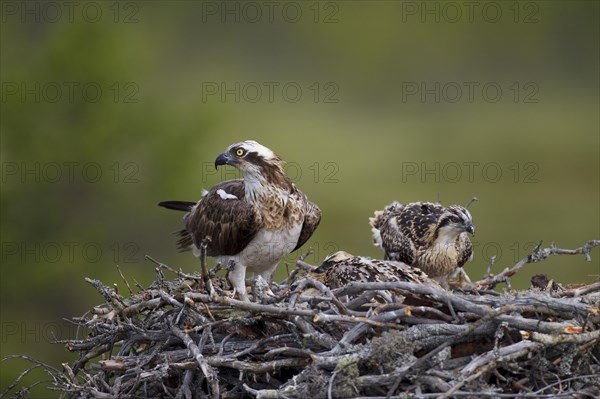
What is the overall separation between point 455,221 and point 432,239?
0.26 meters

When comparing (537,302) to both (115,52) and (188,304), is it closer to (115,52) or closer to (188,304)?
(188,304)

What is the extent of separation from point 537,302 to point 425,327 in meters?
0.66

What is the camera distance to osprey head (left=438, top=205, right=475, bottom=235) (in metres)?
→ 7.61

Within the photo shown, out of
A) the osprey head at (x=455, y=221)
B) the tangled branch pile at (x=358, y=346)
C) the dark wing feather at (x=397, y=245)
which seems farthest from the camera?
the dark wing feather at (x=397, y=245)

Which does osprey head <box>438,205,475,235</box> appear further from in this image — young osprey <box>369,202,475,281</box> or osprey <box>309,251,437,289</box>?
osprey <box>309,251,437,289</box>

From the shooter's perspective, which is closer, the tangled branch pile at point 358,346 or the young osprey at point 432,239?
the tangled branch pile at point 358,346

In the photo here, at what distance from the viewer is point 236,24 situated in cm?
4528

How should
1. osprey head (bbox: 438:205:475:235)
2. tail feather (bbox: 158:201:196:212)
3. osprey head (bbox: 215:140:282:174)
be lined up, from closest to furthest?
1. osprey head (bbox: 438:205:475:235)
2. osprey head (bbox: 215:140:282:174)
3. tail feather (bbox: 158:201:196:212)

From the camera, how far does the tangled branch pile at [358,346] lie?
541 cm

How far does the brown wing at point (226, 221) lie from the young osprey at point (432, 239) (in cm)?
123

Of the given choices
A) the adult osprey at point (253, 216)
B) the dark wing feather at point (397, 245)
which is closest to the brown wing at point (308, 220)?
the adult osprey at point (253, 216)

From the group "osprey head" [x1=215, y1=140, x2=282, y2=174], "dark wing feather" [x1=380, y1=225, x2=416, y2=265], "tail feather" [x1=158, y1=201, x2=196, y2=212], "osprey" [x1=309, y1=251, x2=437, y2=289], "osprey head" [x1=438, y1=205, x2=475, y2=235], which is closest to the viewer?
"osprey" [x1=309, y1=251, x2=437, y2=289]

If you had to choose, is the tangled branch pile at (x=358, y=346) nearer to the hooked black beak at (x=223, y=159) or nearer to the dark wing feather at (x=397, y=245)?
the hooked black beak at (x=223, y=159)

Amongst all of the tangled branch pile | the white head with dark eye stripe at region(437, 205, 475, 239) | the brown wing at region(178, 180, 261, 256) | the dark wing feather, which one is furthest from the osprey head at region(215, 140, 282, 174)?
the tangled branch pile
